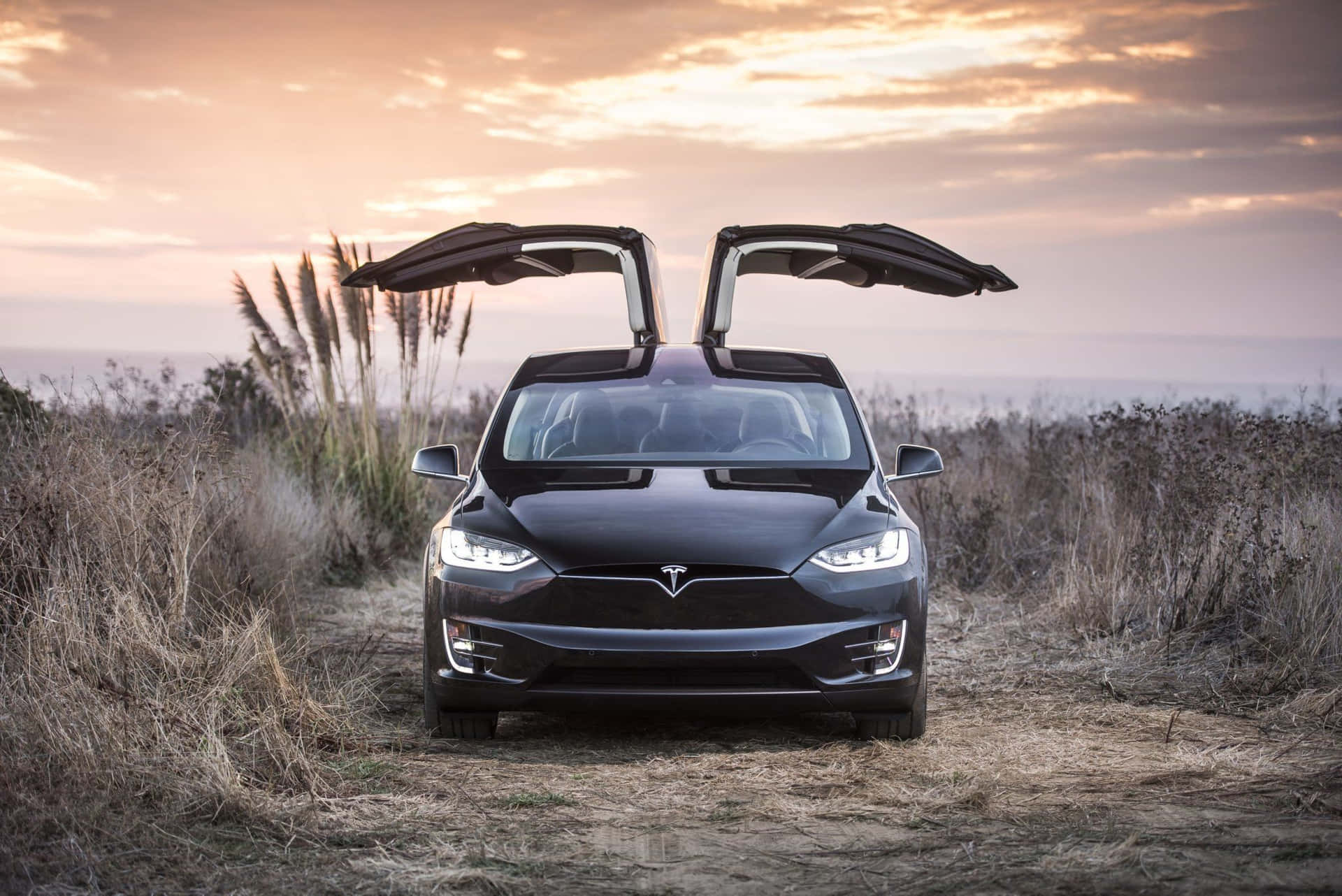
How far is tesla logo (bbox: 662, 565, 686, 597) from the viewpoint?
16.8ft

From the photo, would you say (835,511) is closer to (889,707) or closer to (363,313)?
(889,707)

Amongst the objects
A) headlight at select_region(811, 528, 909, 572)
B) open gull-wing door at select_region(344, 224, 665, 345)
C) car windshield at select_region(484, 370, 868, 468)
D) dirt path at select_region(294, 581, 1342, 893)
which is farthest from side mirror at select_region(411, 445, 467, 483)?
open gull-wing door at select_region(344, 224, 665, 345)

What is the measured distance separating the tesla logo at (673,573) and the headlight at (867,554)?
1.80 feet

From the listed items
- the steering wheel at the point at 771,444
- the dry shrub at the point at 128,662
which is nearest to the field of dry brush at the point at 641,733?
the dry shrub at the point at 128,662

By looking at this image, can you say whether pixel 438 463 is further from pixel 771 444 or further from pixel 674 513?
pixel 771 444

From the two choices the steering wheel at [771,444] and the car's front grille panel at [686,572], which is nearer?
→ the car's front grille panel at [686,572]

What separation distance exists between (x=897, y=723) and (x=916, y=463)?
51.7 inches

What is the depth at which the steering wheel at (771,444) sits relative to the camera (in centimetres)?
641

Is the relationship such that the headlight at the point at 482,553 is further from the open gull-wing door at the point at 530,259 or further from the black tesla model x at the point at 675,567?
the open gull-wing door at the point at 530,259

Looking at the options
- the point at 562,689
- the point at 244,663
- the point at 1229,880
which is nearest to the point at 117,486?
the point at 244,663

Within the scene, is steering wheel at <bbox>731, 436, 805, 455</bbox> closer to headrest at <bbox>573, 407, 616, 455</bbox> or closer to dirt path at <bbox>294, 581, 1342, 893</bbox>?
headrest at <bbox>573, 407, 616, 455</bbox>

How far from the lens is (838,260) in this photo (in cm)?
867

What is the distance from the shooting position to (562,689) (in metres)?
5.19

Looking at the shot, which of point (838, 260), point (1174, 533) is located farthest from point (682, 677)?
point (1174, 533)
